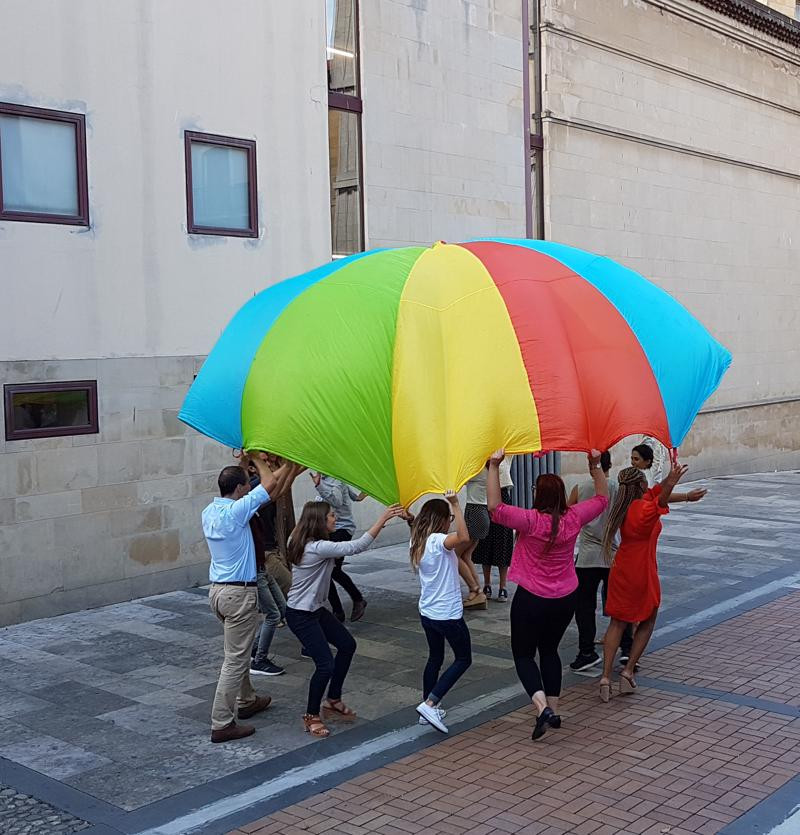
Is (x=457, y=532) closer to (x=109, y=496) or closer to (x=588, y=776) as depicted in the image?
(x=588, y=776)

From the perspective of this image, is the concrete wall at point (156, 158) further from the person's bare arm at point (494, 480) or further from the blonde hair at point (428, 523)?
the person's bare arm at point (494, 480)

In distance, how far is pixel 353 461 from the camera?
5840mm

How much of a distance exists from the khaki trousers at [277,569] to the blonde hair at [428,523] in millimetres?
1968

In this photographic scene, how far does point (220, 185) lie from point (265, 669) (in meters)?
5.71

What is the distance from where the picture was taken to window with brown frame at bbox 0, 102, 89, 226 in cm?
979

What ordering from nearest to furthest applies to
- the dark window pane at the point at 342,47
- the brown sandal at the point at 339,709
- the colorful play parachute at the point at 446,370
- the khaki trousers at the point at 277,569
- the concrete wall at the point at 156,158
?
the colorful play parachute at the point at 446,370, the brown sandal at the point at 339,709, the khaki trousers at the point at 277,569, the concrete wall at the point at 156,158, the dark window pane at the point at 342,47

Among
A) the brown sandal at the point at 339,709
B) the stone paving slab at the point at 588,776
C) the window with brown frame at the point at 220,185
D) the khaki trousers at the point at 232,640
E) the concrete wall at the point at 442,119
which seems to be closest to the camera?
the stone paving slab at the point at 588,776

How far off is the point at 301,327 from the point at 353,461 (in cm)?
96

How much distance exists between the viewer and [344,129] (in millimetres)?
13156

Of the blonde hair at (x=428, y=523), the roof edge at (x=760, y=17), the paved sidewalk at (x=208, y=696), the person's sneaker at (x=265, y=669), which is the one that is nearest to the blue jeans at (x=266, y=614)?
the person's sneaker at (x=265, y=669)

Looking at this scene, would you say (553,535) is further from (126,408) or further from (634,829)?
(126,408)

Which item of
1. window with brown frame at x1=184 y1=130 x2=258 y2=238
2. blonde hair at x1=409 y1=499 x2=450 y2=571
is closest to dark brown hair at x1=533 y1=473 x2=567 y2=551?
blonde hair at x1=409 y1=499 x2=450 y2=571

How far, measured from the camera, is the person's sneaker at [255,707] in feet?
23.5

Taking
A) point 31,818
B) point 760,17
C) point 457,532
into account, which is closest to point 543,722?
point 457,532
